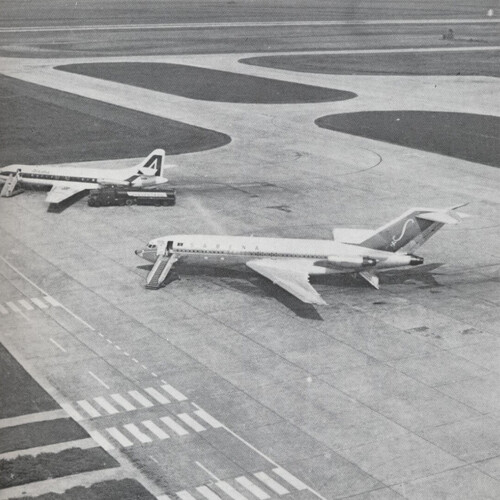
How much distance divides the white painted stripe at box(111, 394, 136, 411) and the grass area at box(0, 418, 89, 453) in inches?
105

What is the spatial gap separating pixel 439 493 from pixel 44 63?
462 ft

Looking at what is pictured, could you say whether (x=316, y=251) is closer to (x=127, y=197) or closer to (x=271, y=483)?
(x=271, y=483)

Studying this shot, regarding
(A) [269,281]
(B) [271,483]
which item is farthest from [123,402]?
(A) [269,281]

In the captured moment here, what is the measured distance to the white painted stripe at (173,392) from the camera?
42156mm

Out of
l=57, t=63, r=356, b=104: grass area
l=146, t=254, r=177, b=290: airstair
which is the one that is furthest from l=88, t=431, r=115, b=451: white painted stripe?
l=57, t=63, r=356, b=104: grass area

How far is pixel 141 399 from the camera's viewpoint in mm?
41906

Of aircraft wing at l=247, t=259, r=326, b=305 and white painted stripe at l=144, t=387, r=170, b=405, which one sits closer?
white painted stripe at l=144, t=387, r=170, b=405

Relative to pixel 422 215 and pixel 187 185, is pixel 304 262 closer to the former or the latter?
pixel 422 215

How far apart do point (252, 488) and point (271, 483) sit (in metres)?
0.85

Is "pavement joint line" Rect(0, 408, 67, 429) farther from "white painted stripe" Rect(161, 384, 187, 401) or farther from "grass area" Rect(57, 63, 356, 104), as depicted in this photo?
"grass area" Rect(57, 63, 356, 104)

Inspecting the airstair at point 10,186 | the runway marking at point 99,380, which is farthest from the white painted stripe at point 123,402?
the airstair at point 10,186

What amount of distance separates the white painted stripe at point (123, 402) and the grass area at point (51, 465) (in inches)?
157

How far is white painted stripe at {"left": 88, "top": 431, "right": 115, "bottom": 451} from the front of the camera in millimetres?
37688

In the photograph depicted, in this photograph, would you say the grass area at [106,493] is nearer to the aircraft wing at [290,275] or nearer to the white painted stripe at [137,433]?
the white painted stripe at [137,433]
